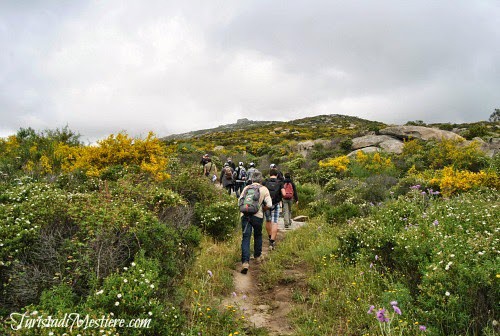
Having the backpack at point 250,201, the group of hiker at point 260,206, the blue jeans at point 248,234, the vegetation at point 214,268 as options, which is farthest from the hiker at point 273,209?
the backpack at point 250,201

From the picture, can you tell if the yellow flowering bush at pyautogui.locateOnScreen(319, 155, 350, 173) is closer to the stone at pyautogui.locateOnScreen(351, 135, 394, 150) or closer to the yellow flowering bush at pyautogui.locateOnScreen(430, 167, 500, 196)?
the stone at pyautogui.locateOnScreen(351, 135, 394, 150)

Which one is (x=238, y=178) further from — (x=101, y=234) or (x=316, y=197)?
(x=101, y=234)

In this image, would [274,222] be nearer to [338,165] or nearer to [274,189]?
[274,189]

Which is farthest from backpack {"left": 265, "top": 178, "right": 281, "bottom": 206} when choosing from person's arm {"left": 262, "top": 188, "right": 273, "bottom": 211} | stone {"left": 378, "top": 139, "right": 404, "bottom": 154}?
stone {"left": 378, "top": 139, "right": 404, "bottom": 154}

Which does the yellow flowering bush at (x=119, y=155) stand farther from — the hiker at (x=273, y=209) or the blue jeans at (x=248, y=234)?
the blue jeans at (x=248, y=234)

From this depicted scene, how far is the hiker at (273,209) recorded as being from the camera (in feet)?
25.8

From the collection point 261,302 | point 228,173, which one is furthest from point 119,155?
point 261,302

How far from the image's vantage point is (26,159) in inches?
521

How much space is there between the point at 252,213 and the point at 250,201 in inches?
10.0

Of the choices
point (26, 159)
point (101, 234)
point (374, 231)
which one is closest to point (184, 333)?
point (101, 234)

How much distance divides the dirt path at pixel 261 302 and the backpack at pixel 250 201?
46.0 inches

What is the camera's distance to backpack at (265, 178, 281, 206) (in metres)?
8.42

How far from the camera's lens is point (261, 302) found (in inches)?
195

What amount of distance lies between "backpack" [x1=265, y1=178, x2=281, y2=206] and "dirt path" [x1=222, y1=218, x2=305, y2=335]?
2500 mm
